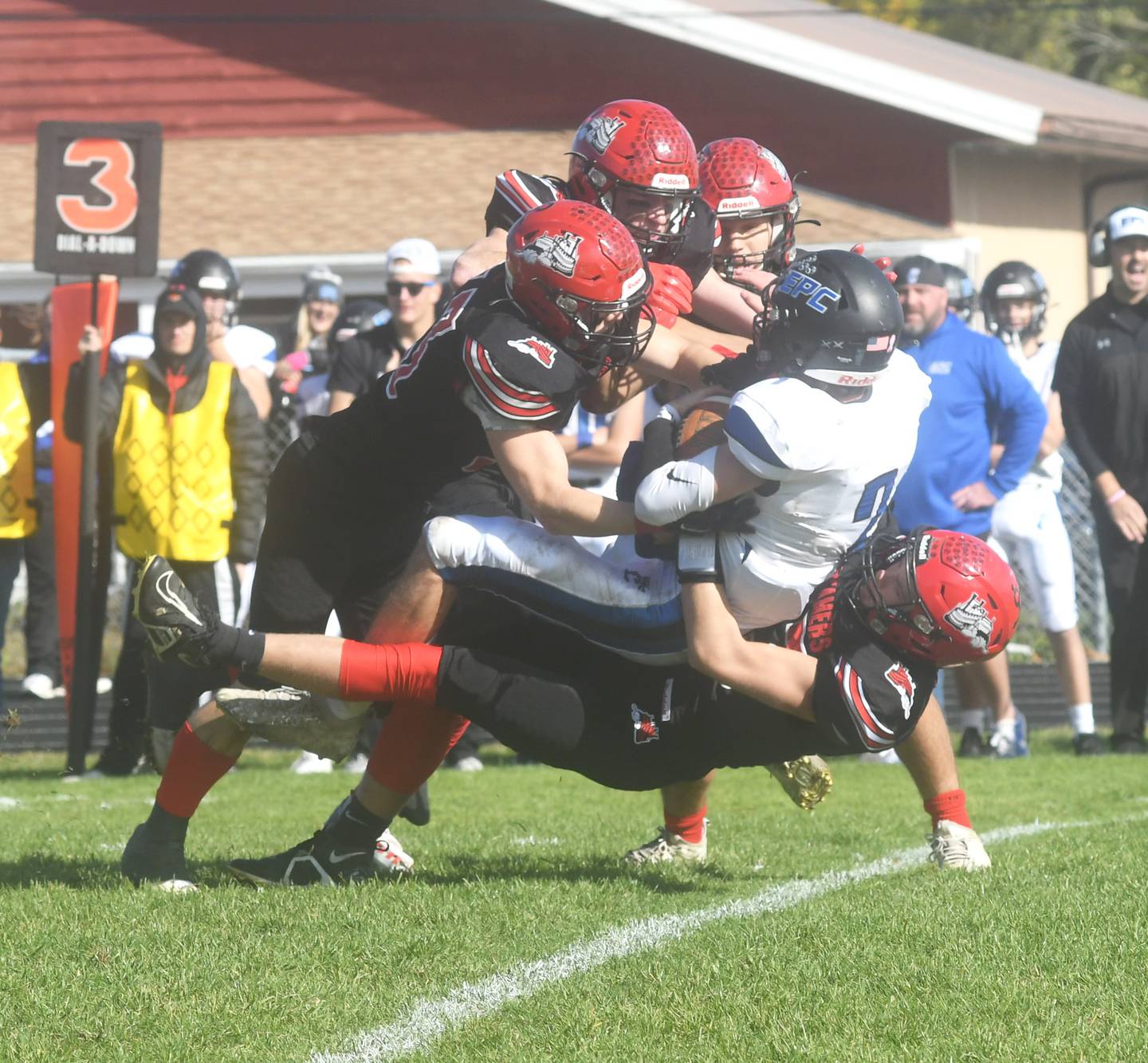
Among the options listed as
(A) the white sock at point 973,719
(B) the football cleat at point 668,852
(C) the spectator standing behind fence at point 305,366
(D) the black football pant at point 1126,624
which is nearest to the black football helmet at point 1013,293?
(D) the black football pant at point 1126,624

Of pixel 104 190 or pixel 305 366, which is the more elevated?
pixel 104 190

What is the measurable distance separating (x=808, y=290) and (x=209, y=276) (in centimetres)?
528

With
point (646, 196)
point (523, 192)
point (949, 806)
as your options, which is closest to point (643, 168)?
point (646, 196)

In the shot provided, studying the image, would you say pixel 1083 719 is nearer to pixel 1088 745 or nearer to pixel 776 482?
pixel 1088 745

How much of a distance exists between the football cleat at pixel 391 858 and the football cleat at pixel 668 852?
0.67 m

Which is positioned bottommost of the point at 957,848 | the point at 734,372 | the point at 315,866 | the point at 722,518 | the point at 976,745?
the point at 976,745

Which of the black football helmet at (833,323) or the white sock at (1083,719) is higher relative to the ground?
the black football helmet at (833,323)

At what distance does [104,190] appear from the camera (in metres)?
7.91

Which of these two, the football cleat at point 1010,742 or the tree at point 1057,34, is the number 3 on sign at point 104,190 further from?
the tree at point 1057,34

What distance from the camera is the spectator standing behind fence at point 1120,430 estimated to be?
8.62 meters

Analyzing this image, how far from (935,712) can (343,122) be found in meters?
12.2

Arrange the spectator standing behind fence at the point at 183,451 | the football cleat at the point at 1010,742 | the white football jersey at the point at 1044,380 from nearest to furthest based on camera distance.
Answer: the spectator standing behind fence at the point at 183,451
the football cleat at the point at 1010,742
the white football jersey at the point at 1044,380

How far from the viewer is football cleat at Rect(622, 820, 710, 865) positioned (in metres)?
5.41

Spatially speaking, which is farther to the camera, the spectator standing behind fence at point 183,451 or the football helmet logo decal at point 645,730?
the spectator standing behind fence at point 183,451
